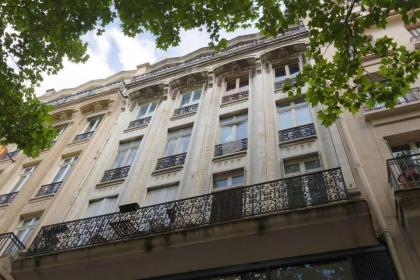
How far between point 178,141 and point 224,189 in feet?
14.8

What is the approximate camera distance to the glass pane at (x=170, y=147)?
50.8ft

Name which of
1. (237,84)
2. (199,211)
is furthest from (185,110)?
(199,211)

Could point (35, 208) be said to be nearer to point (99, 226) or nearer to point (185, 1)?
point (99, 226)

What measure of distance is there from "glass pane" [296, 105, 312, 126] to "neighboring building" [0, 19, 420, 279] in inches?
2.7

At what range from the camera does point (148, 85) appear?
20844 mm

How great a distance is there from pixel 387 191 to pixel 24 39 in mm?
10789

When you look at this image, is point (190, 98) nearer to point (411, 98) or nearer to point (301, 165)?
point (301, 165)

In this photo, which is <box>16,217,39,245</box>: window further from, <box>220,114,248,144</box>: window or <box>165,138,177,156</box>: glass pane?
<box>220,114,248,144</box>: window

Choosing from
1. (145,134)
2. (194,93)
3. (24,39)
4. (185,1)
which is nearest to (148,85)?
(194,93)

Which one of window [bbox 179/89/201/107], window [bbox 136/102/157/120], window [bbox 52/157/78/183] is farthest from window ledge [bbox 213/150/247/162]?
window [bbox 52/157/78/183]

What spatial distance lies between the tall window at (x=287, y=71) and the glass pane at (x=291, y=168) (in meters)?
6.24

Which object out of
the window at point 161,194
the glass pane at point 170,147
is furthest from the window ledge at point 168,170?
the glass pane at point 170,147

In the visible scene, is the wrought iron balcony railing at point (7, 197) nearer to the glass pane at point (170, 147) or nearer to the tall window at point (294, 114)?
the glass pane at point (170, 147)

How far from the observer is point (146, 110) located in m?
19.8
